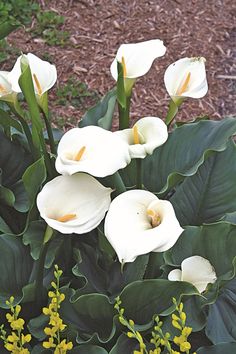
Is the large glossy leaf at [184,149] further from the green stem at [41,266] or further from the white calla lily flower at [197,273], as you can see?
the green stem at [41,266]

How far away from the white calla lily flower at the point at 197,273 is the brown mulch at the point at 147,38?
5.11ft

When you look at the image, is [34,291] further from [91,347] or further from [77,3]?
[77,3]

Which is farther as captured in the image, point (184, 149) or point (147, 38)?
point (147, 38)

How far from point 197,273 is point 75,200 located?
0.95 ft

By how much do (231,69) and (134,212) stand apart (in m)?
2.07

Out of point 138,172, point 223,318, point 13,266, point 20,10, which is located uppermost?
point 138,172

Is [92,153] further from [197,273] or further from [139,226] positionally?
[197,273]

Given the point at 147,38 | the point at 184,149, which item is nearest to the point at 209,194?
the point at 184,149

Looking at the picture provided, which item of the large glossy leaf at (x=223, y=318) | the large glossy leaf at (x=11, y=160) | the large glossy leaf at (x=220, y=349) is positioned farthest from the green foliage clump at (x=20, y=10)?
the large glossy leaf at (x=220, y=349)

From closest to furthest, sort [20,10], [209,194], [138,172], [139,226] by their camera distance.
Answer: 1. [139,226]
2. [138,172]
3. [209,194]
4. [20,10]

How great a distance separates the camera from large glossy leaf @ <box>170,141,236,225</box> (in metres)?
1.52

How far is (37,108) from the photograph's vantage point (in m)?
1.34

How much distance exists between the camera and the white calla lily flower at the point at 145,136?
Answer: 1226 millimetres

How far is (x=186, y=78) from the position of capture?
4.71 feet
